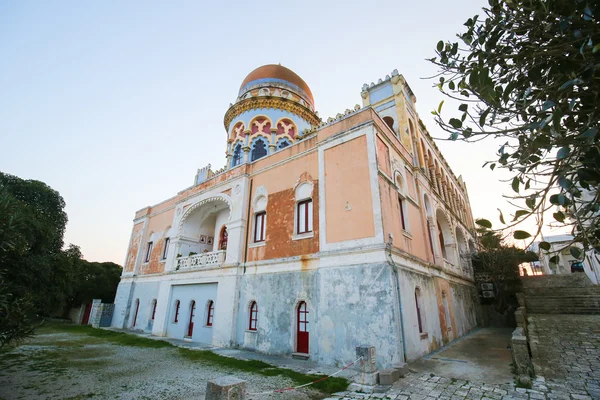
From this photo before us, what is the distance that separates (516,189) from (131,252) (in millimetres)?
23808

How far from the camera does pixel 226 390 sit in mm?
3664

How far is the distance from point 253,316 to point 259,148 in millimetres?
10203

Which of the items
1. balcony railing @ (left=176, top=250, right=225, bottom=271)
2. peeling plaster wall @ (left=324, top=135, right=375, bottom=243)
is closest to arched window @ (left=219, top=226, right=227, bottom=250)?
balcony railing @ (left=176, top=250, right=225, bottom=271)

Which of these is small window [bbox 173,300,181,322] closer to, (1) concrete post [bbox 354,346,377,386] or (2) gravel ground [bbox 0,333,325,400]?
(2) gravel ground [bbox 0,333,325,400]

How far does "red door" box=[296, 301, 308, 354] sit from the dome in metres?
14.7

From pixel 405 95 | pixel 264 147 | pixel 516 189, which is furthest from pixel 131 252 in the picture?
pixel 516 189

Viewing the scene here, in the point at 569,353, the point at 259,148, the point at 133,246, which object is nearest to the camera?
the point at 569,353

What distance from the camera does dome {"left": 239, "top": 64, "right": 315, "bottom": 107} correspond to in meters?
19.5

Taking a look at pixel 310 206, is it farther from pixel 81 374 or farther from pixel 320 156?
pixel 81 374

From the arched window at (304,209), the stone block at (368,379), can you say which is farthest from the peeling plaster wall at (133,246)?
the stone block at (368,379)

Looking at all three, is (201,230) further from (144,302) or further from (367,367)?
(367,367)

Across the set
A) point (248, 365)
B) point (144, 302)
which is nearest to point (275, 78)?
point (144, 302)

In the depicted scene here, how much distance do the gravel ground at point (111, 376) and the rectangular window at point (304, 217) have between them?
5167 millimetres

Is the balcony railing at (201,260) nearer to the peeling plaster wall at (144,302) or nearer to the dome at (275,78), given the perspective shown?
the peeling plaster wall at (144,302)
